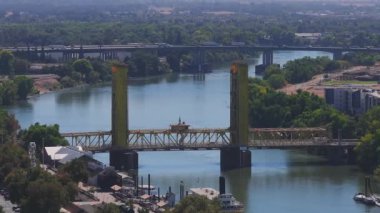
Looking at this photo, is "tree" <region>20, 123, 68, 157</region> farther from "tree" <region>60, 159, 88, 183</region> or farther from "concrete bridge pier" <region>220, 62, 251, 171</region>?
"tree" <region>60, 159, 88, 183</region>

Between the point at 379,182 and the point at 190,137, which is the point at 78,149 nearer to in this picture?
the point at 190,137

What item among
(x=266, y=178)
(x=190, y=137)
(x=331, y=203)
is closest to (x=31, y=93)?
(x=190, y=137)

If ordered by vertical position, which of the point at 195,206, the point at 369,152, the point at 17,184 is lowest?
the point at 369,152

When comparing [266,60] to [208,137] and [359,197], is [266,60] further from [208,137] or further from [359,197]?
[359,197]

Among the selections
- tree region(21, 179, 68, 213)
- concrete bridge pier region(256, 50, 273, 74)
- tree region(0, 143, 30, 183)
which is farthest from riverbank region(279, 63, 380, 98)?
tree region(21, 179, 68, 213)

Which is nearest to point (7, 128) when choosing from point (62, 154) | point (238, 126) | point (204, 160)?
point (204, 160)

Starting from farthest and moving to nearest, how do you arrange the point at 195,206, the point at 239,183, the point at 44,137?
the point at 44,137, the point at 239,183, the point at 195,206
